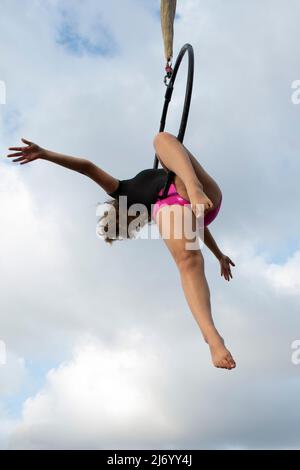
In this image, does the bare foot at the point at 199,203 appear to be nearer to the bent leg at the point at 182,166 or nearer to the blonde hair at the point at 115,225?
the bent leg at the point at 182,166

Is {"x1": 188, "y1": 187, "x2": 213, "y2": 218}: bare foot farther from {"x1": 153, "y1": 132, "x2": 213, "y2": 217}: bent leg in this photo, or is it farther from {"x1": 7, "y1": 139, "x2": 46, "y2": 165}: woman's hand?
{"x1": 7, "y1": 139, "x2": 46, "y2": 165}: woman's hand

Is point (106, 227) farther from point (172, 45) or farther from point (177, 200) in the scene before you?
point (172, 45)

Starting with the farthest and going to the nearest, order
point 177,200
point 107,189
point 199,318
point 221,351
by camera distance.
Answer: point 107,189 < point 177,200 < point 199,318 < point 221,351

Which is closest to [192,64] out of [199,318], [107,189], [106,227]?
[107,189]

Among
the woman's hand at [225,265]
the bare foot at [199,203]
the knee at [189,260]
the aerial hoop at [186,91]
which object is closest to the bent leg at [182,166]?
the bare foot at [199,203]

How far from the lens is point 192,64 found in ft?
21.7

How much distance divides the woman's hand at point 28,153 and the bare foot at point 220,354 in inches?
96.2

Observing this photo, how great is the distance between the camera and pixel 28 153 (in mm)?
6227

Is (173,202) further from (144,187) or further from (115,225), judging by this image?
(115,225)

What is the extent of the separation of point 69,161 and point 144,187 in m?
0.83

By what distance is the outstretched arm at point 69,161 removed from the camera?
6203 mm
